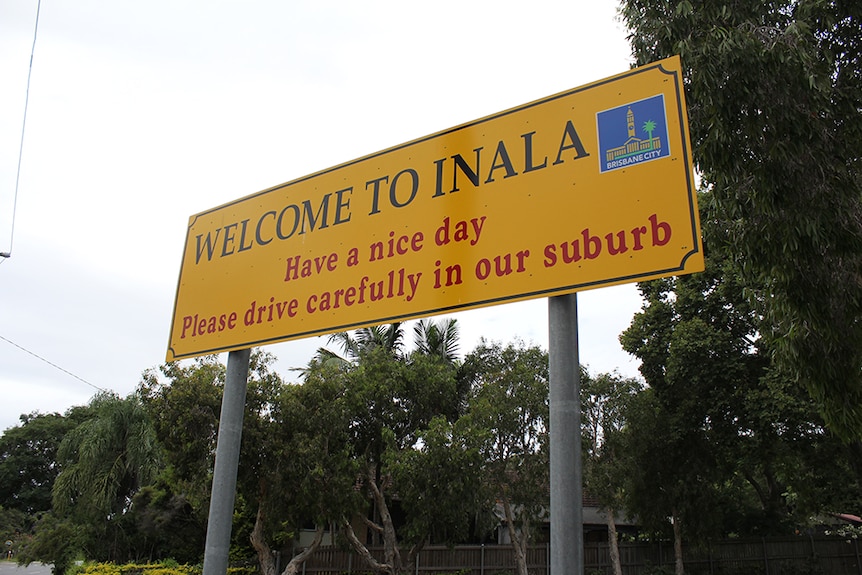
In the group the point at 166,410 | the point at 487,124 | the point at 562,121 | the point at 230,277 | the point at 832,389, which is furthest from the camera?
the point at 166,410

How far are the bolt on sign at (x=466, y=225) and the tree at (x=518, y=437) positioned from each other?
1071 centimetres

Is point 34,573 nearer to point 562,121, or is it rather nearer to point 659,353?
point 659,353

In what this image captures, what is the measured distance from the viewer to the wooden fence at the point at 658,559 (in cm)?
1775

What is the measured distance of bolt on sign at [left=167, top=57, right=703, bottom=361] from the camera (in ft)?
10.7

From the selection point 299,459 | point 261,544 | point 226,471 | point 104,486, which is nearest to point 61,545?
point 104,486

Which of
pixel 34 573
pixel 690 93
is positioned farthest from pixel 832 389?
pixel 34 573

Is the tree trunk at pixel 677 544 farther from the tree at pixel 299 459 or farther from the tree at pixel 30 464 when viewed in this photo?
the tree at pixel 30 464

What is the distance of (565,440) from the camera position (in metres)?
3.06

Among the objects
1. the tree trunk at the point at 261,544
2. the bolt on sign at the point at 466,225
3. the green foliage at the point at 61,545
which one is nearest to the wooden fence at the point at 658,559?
the tree trunk at the point at 261,544

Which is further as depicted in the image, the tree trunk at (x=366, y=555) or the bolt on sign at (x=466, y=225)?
the tree trunk at (x=366, y=555)

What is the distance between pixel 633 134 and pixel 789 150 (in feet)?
12.0

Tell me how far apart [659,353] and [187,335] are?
17.0m

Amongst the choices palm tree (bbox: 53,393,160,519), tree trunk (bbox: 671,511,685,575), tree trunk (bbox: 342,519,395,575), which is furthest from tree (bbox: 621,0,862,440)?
palm tree (bbox: 53,393,160,519)

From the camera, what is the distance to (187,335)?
16.6 feet
